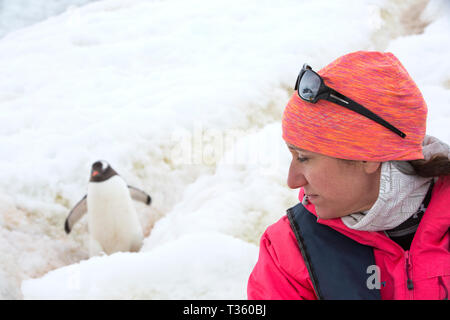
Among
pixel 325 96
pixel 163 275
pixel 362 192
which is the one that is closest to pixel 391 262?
pixel 362 192

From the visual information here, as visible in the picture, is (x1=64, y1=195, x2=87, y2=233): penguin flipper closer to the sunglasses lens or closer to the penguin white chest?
the penguin white chest

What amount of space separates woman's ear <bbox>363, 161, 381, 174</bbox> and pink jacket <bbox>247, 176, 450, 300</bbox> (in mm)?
163

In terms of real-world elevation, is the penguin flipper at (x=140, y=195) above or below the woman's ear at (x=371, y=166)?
below

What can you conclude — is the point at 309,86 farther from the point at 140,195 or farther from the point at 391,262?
the point at 140,195

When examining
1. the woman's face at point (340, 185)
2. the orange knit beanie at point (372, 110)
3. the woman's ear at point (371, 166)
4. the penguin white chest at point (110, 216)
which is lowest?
the penguin white chest at point (110, 216)

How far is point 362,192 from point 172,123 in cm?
345

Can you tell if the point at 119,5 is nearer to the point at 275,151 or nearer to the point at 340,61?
the point at 275,151

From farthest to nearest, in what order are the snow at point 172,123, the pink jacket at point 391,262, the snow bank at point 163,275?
the snow at point 172,123 < the snow bank at point 163,275 < the pink jacket at point 391,262

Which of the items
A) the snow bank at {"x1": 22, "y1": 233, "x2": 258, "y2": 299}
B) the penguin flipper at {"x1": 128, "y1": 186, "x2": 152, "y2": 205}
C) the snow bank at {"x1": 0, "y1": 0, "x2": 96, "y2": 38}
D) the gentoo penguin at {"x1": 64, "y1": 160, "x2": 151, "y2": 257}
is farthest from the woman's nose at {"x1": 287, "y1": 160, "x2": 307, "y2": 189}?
the snow bank at {"x1": 0, "y1": 0, "x2": 96, "y2": 38}

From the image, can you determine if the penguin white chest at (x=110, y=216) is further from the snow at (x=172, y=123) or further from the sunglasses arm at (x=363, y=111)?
the sunglasses arm at (x=363, y=111)

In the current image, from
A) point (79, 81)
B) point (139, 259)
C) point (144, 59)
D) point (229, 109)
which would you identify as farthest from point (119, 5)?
point (139, 259)

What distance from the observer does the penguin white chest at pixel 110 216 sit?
11.2ft

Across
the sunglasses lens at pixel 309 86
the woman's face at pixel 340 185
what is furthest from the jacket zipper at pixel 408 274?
the sunglasses lens at pixel 309 86

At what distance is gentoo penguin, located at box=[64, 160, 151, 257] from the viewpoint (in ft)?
11.2
